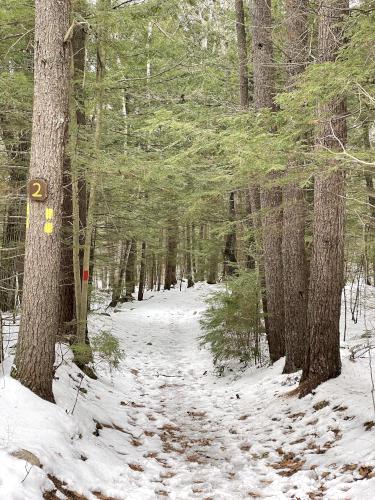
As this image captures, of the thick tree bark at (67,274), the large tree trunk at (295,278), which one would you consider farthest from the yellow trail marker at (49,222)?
the large tree trunk at (295,278)

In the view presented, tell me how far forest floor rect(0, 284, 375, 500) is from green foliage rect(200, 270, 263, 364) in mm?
906

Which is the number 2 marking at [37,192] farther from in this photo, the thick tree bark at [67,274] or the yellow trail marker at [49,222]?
the thick tree bark at [67,274]

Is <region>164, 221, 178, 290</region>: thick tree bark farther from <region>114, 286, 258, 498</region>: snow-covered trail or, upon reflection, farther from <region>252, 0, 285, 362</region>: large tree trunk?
<region>252, 0, 285, 362</region>: large tree trunk

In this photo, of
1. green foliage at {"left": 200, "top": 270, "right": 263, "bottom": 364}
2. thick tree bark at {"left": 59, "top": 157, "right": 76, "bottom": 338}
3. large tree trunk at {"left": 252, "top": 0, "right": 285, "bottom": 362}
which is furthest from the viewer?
green foliage at {"left": 200, "top": 270, "right": 263, "bottom": 364}

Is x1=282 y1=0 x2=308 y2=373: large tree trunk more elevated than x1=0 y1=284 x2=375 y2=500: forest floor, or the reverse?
x1=282 y1=0 x2=308 y2=373: large tree trunk

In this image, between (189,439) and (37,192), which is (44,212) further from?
(189,439)

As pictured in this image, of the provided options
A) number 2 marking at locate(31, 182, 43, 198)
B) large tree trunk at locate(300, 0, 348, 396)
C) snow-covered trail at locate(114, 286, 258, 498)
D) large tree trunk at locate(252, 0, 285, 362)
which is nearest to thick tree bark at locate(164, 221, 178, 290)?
snow-covered trail at locate(114, 286, 258, 498)

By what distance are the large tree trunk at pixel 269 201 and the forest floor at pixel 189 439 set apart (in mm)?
1059

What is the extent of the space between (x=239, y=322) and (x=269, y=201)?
269cm

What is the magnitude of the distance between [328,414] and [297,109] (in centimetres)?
391

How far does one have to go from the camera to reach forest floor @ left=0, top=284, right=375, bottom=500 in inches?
163

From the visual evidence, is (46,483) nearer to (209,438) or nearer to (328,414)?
(209,438)

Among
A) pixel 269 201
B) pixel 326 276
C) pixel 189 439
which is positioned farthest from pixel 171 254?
pixel 189 439

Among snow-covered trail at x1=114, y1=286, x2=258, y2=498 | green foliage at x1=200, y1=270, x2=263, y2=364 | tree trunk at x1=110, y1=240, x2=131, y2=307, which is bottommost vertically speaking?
snow-covered trail at x1=114, y1=286, x2=258, y2=498
